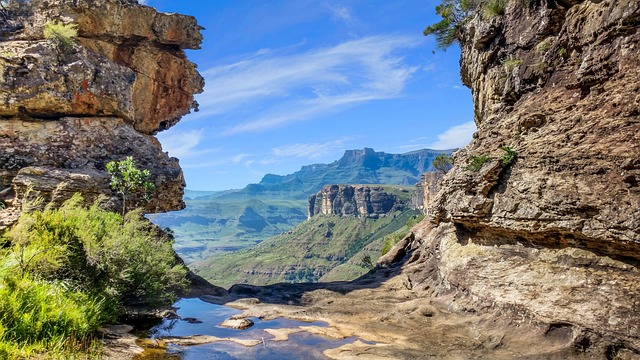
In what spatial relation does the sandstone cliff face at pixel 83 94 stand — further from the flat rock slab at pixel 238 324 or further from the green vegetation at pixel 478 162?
the green vegetation at pixel 478 162

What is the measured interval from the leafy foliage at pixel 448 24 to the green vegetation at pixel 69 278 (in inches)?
1484

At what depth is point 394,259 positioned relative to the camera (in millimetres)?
52875

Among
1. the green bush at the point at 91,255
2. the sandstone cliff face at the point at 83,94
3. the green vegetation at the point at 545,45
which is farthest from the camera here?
the sandstone cliff face at the point at 83,94

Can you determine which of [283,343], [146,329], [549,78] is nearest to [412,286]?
[283,343]

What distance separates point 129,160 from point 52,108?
10.5 meters

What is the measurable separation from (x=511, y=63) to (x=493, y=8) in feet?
22.1

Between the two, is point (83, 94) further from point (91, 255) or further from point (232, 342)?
point (232, 342)

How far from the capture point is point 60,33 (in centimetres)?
4103

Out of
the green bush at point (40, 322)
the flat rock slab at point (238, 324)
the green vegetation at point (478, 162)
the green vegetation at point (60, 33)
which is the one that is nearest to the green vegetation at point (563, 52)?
the green vegetation at point (478, 162)

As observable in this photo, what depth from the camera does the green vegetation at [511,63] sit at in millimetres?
31688

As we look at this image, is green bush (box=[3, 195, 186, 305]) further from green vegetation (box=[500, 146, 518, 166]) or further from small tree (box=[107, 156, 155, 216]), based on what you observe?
green vegetation (box=[500, 146, 518, 166])

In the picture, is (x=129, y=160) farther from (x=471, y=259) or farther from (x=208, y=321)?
(x=471, y=259)

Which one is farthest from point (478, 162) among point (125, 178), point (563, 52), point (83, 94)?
point (83, 94)

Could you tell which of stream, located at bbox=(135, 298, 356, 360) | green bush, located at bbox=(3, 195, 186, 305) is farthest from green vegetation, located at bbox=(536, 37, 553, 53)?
green bush, located at bbox=(3, 195, 186, 305)
